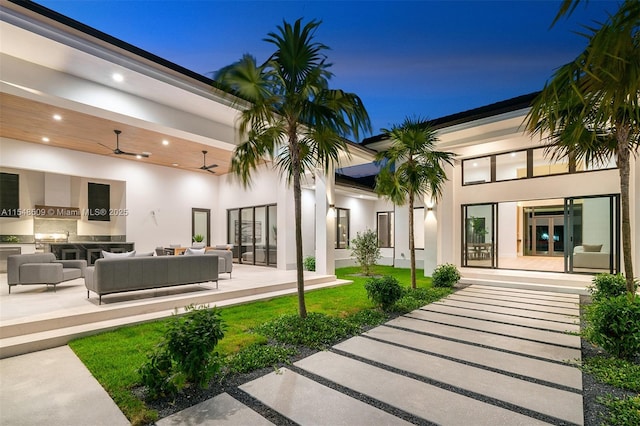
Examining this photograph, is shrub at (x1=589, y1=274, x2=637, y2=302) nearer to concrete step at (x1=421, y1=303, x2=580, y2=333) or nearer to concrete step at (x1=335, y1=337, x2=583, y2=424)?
concrete step at (x1=421, y1=303, x2=580, y2=333)

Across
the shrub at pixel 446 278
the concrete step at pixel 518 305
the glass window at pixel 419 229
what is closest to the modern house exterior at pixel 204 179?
the glass window at pixel 419 229

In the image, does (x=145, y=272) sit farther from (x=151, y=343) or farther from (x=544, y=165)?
(x=544, y=165)

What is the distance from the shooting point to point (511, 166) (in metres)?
9.63

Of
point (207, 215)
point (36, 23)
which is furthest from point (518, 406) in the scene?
point (207, 215)

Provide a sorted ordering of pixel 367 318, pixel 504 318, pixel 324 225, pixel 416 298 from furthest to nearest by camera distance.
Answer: pixel 324 225, pixel 416 298, pixel 504 318, pixel 367 318

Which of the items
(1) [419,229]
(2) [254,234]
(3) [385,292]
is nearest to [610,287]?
(3) [385,292]

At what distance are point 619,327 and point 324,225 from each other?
21.6 feet

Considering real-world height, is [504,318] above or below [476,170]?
below

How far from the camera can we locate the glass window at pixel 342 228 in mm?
13384

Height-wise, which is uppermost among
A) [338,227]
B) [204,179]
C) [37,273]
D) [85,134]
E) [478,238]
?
[85,134]

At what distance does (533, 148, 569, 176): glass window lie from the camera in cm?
886

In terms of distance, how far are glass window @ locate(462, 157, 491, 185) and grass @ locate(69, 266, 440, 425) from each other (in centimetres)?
535

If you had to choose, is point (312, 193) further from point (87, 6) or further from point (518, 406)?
point (518, 406)

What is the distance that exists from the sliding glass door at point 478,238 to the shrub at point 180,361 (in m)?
9.57
